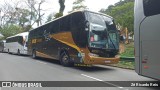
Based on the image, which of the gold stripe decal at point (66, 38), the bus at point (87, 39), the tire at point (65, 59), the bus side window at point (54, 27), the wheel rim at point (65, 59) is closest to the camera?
the bus at point (87, 39)

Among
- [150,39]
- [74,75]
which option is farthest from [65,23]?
[150,39]

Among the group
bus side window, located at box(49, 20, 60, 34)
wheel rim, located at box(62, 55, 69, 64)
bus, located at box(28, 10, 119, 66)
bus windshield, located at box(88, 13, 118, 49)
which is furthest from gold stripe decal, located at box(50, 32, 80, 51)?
bus windshield, located at box(88, 13, 118, 49)

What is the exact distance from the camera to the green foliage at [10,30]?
3027 inches

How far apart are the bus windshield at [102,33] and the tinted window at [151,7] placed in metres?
5.50

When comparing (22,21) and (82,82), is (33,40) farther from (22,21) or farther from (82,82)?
(22,21)

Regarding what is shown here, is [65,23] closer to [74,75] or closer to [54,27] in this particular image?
[54,27]

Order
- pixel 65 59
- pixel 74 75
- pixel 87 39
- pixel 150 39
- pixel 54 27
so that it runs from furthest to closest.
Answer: pixel 54 27 < pixel 65 59 < pixel 87 39 < pixel 74 75 < pixel 150 39

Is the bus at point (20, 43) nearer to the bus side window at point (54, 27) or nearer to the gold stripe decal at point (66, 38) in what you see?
the bus side window at point (54, 27)

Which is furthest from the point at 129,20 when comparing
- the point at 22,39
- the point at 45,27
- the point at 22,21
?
the point at 22,21

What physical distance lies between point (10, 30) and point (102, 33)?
6694 cm

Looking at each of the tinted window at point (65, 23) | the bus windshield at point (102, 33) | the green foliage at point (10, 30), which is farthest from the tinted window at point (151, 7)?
the green foliage at point (10, 30)

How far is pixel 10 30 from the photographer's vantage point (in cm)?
7806

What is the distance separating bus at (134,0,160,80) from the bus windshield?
4.89 metres

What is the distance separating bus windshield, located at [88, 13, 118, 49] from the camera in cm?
1457
